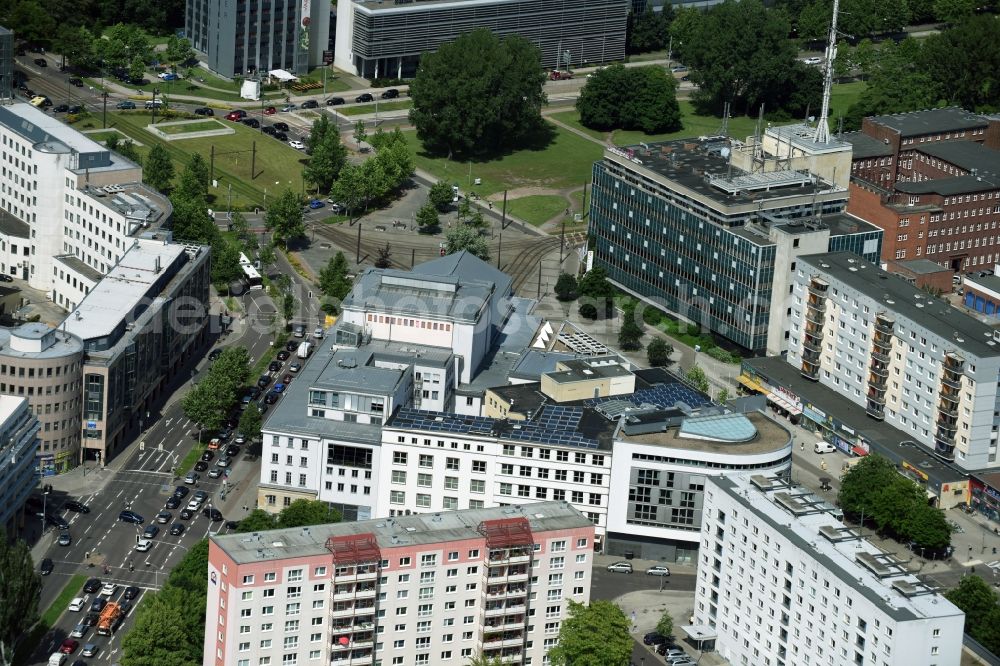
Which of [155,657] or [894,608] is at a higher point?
[894,608]

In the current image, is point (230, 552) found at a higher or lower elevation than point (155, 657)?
higher

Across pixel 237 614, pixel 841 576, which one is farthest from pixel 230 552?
pixel 841 576

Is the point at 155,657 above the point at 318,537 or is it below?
below

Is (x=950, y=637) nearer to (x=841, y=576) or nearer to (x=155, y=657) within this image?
(x=841, y=576)

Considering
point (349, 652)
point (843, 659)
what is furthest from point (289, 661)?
point (843, 659)

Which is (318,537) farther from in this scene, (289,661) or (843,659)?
(843,659)

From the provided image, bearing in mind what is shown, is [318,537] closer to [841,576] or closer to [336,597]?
[336,597]

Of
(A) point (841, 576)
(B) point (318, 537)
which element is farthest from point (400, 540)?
(A) point (841, 576)
